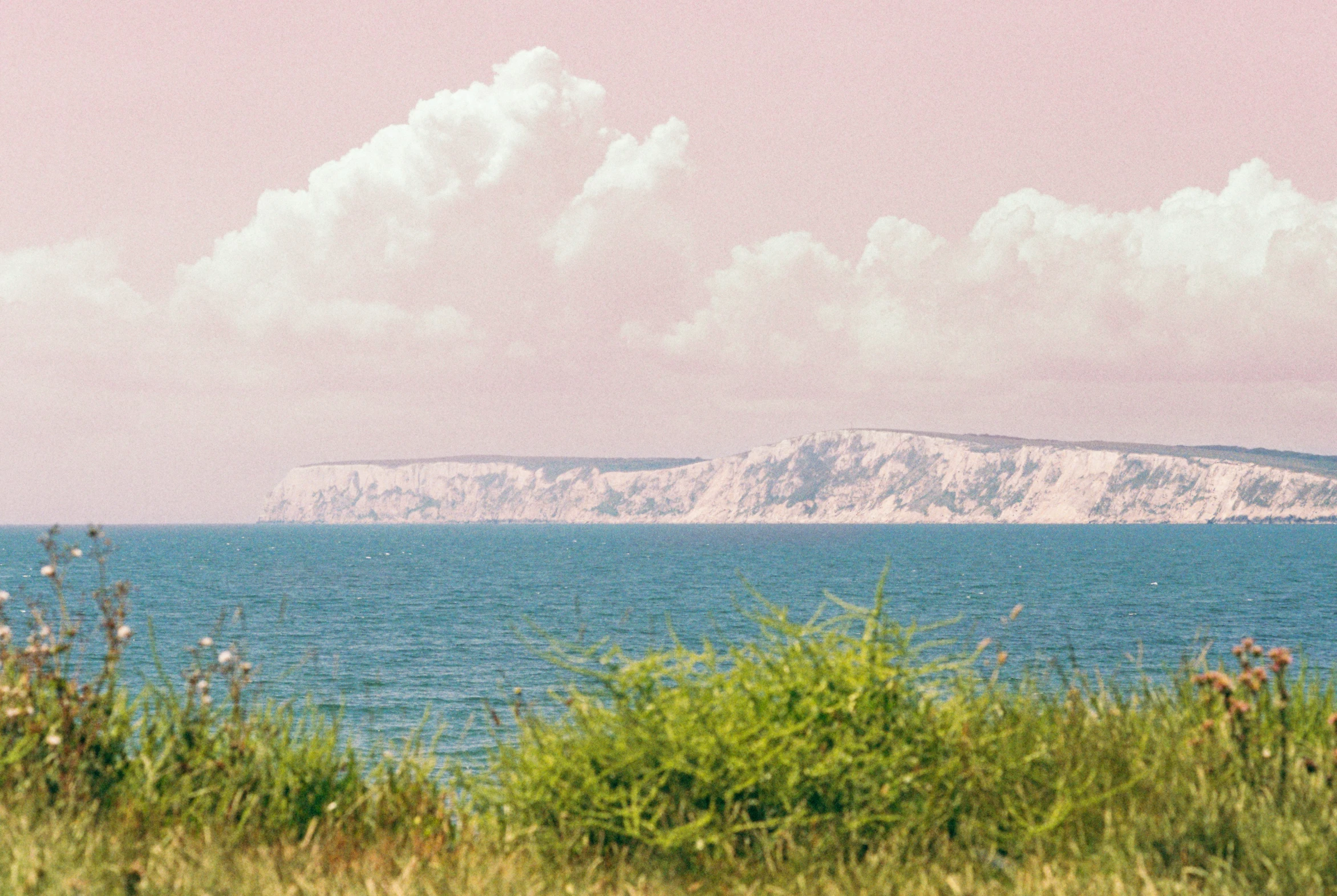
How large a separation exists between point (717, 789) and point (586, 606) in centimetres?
7821

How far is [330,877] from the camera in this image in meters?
6.64

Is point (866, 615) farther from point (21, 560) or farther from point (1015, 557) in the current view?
point (21, 560)

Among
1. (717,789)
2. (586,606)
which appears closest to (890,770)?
(717,789)

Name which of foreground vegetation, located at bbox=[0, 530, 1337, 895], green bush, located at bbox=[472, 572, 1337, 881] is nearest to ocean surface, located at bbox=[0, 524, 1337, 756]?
foreground vegetation, located at bbox=[0, 530, 1337, 895]

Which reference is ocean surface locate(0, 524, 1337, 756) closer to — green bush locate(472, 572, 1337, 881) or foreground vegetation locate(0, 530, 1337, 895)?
foreground vegetation locate(0, 530, 1337, 895)

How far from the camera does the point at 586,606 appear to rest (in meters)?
84.8

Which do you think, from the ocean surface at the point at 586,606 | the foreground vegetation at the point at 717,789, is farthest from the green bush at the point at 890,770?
the ocean surface at the point at 586,606

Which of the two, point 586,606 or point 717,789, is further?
point 586,606

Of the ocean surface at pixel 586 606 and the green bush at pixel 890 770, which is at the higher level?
the green bush at pixel 890 770

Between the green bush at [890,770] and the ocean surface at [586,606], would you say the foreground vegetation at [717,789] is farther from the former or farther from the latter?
the ocean surface at [586,606]

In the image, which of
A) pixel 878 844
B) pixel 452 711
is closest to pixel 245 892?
pixel 878 844

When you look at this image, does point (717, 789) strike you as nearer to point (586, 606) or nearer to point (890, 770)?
point (890, 770)

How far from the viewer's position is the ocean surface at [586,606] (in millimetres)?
45719

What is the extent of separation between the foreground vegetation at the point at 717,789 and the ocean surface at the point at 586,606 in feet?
2.93
